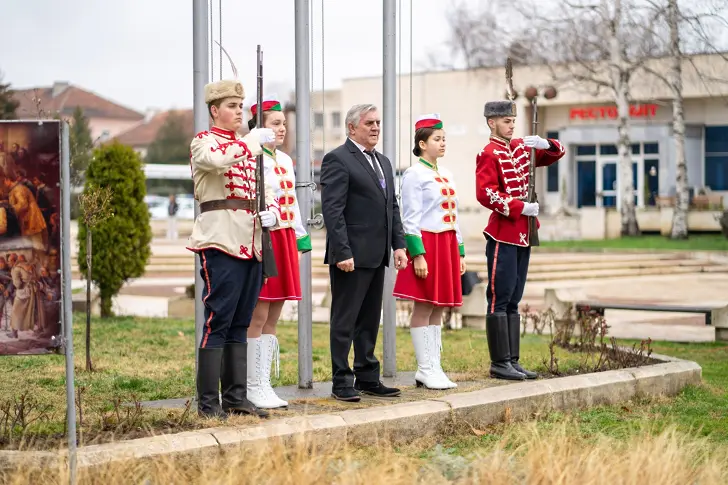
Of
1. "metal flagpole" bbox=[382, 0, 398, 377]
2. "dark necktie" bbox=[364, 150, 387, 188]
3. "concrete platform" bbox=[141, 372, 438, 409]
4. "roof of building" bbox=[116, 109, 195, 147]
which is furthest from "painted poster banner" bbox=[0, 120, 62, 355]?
"roof of building" bbox=[116, 109, 195, 147]

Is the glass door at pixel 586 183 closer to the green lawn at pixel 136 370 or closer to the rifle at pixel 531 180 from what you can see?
the green lawn at pixel 136 370

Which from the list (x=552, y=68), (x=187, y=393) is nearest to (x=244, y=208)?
(x=187, y=393)

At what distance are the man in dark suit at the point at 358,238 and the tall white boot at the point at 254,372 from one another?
0.51 meters

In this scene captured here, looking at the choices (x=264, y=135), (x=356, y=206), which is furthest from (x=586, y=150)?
(x=264, y=135)

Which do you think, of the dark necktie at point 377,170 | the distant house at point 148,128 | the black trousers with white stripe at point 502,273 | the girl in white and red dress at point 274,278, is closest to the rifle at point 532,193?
the black trousers with white stripe at point 502,273

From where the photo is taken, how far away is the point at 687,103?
150 ft

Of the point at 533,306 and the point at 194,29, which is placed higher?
the point at 194,29

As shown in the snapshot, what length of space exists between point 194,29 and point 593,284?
18.3m

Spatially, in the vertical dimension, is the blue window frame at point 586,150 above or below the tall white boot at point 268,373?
above

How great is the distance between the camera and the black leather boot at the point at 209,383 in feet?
21.5

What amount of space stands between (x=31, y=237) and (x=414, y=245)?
129 inches

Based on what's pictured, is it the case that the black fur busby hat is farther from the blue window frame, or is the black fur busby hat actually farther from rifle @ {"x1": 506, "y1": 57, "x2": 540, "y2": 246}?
the blue window frame

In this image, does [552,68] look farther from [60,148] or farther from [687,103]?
[60,148]

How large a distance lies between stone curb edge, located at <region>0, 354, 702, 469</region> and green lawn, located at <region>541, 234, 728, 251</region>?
78.3ft
